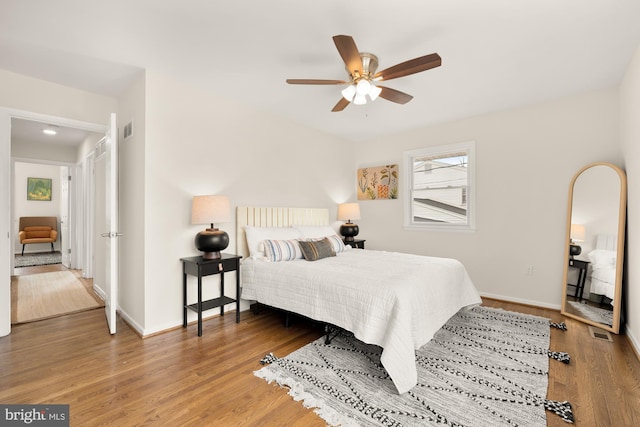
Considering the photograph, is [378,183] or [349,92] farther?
[378,183]

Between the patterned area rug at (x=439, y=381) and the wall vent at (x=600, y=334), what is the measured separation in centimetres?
42

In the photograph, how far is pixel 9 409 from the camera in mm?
1809

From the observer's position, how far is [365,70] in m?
2.61

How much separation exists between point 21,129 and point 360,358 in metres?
5.65

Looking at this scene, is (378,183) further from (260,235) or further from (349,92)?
(349,92)

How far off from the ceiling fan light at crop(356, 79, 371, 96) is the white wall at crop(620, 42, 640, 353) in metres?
2.30

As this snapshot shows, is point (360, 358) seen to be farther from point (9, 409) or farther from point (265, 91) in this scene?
point (265, 91)

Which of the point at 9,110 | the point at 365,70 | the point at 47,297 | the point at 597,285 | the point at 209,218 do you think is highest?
the point at 365,70

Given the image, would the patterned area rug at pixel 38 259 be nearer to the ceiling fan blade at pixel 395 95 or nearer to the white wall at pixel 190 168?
the white wall at pixel 190 168

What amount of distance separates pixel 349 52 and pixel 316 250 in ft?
6.91

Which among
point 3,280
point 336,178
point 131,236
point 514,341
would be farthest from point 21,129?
point 514,341

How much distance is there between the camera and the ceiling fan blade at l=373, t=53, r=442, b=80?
2.05m

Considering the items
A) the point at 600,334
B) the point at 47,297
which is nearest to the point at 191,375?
the point at 47,297

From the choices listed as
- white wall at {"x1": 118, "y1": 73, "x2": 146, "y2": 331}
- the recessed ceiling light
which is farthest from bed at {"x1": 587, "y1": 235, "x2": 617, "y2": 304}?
the recessed ceiling light
